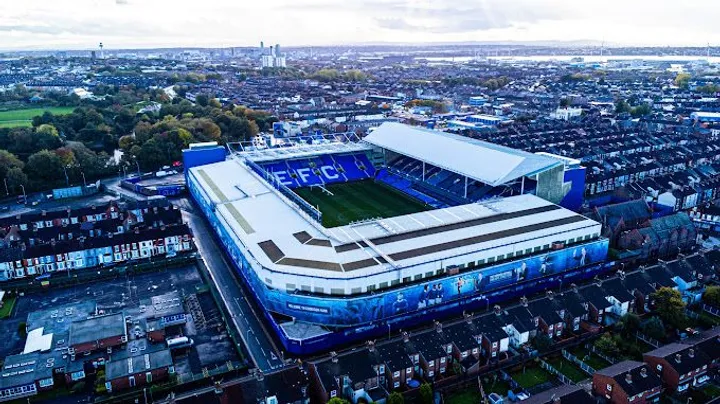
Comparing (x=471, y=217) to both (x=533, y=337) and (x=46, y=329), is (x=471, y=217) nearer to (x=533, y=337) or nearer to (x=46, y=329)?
(x=533, y=337)

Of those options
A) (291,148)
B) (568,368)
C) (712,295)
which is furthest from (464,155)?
(568,368)

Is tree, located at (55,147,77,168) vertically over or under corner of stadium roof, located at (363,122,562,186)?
under

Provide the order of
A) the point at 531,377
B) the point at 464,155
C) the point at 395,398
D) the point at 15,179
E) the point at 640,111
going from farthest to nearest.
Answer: the point at 640,111
the point at 15,179
the point at 464,155
the point at 531,377
the point at 395,398

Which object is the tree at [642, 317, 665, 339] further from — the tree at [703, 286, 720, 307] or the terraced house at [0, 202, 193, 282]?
the terraced house at [0, 202, 193, 282]

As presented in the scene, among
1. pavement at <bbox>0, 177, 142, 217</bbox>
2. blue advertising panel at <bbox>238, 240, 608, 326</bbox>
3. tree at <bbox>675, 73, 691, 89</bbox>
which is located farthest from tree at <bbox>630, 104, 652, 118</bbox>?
pavement at <bbox>0, 177, 142, 217</bbox>

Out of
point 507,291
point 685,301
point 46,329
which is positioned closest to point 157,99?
point 46,329

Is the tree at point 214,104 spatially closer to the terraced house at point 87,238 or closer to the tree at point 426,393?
the terraced house at point 87,238

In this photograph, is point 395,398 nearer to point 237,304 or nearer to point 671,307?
point 237,304
